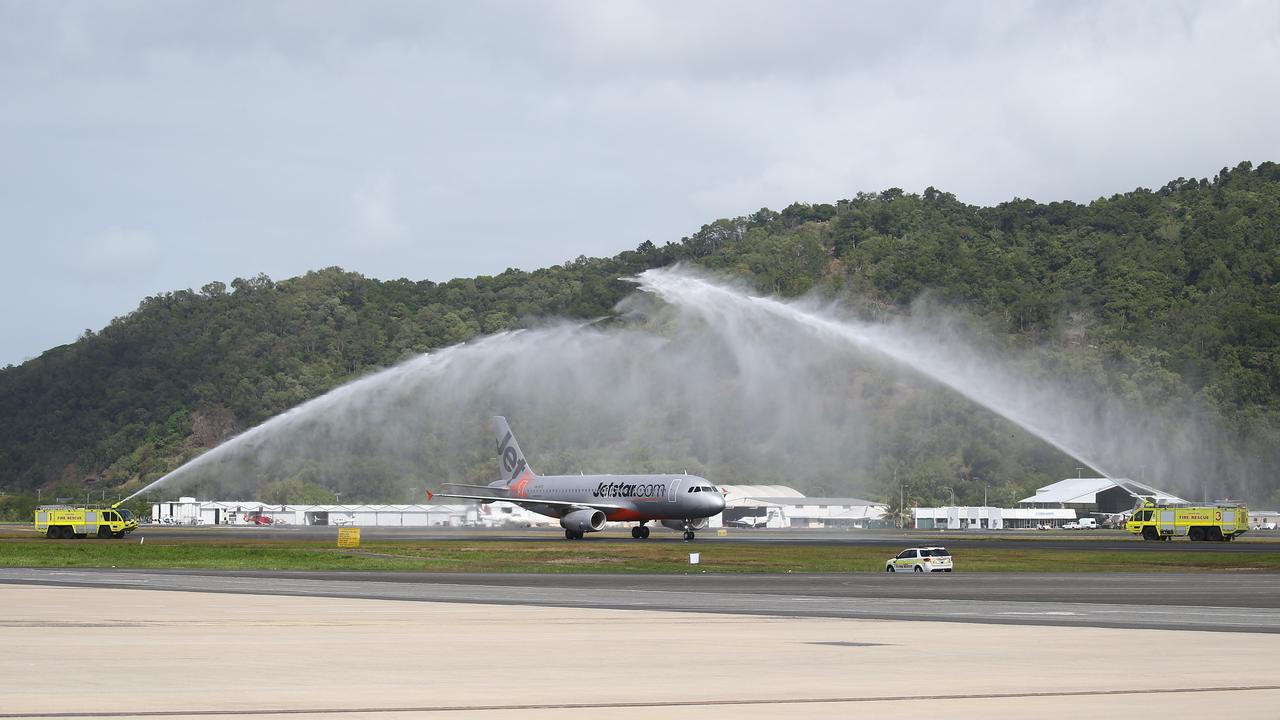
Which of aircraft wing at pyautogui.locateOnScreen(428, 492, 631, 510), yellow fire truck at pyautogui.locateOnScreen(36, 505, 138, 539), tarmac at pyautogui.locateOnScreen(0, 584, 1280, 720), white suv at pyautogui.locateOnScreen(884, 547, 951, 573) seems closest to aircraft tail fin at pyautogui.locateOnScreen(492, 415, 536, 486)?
aircraft wing at pyautogui.locateOnScreen(428, 492, 631, 510)

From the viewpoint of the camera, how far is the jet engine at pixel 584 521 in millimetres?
112750

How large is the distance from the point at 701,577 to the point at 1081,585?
14625 mm

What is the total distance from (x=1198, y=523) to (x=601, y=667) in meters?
A: 99.3

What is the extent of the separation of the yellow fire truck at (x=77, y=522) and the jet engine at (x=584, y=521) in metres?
34.7

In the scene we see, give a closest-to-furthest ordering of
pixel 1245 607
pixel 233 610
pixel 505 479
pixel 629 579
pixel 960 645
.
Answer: pixel 960 645 → pixel 233 610 → pixel 1245 607 → pixel 629 579 → pixel 505 479

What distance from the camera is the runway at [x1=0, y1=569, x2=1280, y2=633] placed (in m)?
37.3

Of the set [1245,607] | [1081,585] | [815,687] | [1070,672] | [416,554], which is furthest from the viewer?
[416,554]

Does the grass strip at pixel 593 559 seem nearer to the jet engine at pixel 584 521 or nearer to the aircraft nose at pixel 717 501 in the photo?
the aircraft nose at pixel 717 501

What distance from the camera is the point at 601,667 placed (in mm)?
23359

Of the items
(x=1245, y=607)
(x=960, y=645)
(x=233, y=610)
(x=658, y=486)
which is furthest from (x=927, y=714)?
(x=658, y=486)

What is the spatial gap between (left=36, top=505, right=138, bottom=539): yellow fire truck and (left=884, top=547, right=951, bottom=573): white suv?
Answer: 6915 centimetres

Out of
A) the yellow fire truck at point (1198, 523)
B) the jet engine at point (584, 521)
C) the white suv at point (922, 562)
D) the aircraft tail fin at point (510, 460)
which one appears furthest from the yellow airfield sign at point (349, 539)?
the yellow fire truck at point (1198, 523)

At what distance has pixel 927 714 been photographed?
18.0 m

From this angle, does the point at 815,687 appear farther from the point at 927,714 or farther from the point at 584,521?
the point at 584,521
